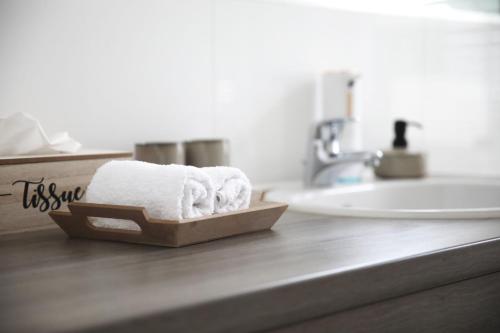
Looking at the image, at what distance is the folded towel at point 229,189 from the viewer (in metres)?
1.02

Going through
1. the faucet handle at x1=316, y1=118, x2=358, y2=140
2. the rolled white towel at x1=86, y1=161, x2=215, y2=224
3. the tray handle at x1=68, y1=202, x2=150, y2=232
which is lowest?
the tray handle at x1=68, y1=202, x2=150, y2=232

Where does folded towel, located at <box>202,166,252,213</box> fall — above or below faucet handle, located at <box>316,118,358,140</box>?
below

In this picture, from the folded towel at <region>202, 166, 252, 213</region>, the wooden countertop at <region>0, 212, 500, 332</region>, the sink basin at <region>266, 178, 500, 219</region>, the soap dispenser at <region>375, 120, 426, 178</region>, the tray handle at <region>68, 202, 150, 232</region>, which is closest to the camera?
the wooden countertop at <region>0, 212, 500, 332</region>

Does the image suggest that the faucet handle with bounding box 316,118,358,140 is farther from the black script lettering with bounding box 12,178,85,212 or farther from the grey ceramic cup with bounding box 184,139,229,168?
the black script lettering with bounding box 12,178,85,212

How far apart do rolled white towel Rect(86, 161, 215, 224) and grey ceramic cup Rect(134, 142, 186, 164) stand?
31cm

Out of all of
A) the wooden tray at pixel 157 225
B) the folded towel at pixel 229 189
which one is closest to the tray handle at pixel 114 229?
the wooden tray at pixel 157 225

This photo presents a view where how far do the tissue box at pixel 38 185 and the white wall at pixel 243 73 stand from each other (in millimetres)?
230

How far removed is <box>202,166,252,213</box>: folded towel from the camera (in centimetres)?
102

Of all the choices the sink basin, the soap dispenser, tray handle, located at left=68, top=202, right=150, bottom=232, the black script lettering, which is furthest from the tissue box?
the soap dispenser

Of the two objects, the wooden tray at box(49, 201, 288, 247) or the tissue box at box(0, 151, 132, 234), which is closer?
the wooden tray at box(49, 201, 288, 247)

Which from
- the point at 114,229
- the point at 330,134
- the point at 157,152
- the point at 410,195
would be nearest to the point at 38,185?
the point at 114,229

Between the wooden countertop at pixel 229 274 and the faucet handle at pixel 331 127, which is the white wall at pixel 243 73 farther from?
the wooden countertop at pixel 229 274

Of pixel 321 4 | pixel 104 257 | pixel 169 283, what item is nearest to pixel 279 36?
pixel 321 4

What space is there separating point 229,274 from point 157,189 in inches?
8.6
